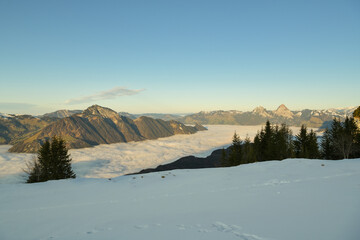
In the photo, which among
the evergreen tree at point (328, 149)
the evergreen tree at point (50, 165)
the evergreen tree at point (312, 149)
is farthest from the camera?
the evergreen tree at point (312, 149)

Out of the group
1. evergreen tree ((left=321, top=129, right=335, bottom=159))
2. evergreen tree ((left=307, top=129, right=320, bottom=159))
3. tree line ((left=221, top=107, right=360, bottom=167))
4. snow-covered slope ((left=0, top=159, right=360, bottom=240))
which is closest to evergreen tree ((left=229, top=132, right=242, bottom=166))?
tree line ((left=221, top=107, right=360, bottom=167))

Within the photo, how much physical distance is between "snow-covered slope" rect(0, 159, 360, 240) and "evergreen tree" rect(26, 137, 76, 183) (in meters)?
27.3

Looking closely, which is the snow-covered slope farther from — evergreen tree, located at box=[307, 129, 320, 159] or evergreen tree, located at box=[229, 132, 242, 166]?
evergreen tree, located at box=[307, 129, 320, 159]

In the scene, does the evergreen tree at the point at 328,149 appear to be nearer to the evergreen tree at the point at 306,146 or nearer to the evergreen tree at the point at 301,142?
the evergreen tree at the point at 306,146

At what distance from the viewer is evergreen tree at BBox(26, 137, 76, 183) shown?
3947 centimetres

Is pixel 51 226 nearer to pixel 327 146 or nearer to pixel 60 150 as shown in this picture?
pixel 60 150

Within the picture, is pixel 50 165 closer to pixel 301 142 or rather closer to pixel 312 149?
pixel 301 142

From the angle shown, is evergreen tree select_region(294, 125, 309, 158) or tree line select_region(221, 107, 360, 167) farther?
evergreen tree select_region(294, 125, 309, 158)

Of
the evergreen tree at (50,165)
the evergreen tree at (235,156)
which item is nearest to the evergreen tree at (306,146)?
the evergreen tree at (235,156)

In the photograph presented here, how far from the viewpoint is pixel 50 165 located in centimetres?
4038

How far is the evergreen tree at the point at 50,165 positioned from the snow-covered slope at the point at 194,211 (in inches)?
1076

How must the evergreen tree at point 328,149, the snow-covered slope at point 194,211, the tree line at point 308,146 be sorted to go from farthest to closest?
the evergreen tree at point 328,149
the tree line at point 308,146
the snow-covered slope at point 194,211

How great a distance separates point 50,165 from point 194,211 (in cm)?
4215

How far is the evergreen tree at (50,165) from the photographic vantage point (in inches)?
1554
